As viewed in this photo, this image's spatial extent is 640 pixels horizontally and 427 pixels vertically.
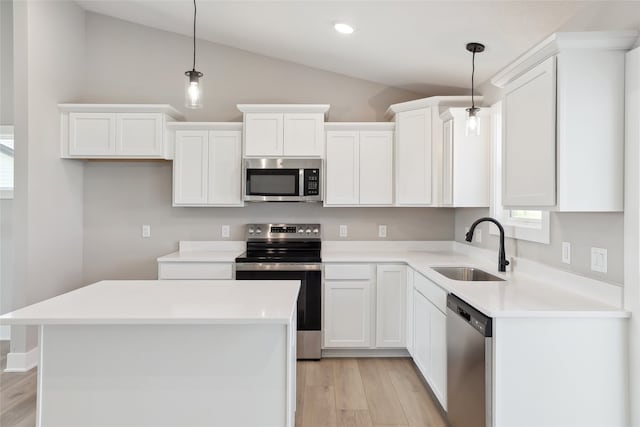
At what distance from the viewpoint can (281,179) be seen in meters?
3.61

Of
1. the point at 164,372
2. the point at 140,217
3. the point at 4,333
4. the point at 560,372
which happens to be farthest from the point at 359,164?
the point at 4,333

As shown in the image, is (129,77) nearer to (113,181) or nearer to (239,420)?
(113,181)

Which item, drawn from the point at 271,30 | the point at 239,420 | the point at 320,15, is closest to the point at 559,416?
the point at 239,420

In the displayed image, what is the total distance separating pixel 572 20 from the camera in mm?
2105

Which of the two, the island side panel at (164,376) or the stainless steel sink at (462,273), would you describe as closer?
the island side panel at (164,376)

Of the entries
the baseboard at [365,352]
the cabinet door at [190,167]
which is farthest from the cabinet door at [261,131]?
the baseboard at [365,352]

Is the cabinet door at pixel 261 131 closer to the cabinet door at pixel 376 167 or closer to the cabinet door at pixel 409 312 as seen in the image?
the cabinet door at pixel 376 167

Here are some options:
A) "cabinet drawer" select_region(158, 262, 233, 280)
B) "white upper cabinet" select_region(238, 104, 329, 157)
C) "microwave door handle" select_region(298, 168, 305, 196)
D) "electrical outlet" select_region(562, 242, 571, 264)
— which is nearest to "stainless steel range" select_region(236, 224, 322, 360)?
"cabinet drawer" select_region(158, 262, 233, 280)

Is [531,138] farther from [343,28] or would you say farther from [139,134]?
[139,134]

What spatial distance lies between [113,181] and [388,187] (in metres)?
2.76

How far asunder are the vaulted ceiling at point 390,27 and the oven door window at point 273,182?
3.79ft

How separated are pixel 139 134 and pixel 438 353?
310cm

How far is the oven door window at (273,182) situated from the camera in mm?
3596

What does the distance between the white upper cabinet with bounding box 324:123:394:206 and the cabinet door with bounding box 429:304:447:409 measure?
1344 millimetres
